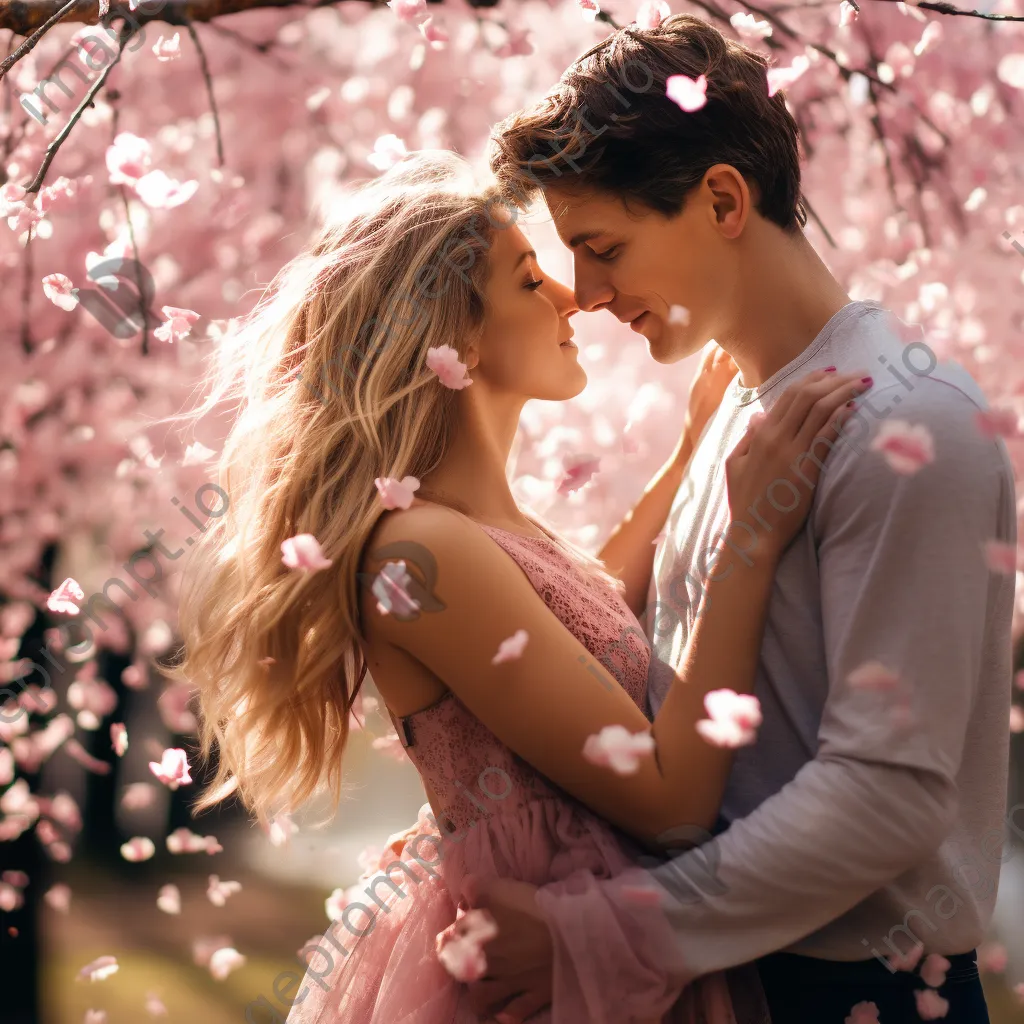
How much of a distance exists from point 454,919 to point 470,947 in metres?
0.17

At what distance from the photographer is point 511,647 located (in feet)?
5.65

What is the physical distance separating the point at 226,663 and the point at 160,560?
3.66 metres

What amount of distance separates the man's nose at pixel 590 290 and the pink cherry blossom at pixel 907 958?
4.23ft

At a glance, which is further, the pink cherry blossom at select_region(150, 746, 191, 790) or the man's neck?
the pink cherry blossom at select_region(150, 746, 191, 790)

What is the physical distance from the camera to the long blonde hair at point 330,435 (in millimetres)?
1937

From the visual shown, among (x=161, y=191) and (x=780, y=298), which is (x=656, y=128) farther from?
(x=161, y=191)

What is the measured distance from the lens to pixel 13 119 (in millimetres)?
4277

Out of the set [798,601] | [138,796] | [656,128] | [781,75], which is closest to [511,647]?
[798,601]

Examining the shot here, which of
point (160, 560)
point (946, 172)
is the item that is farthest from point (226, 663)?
point (946, 172)

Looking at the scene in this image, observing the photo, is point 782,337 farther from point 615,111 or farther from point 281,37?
point 281,37

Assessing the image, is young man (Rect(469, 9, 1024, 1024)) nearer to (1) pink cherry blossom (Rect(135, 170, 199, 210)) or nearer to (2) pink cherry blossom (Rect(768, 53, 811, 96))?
(2) pink cherry blossom (Rect(768, 53, 811, 96))

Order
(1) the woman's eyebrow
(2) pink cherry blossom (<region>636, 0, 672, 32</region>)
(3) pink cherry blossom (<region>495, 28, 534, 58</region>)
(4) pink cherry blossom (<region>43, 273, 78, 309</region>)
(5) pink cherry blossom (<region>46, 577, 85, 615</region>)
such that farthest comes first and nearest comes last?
(3) pink cherry blossom (<region>495, 28, 534, 58</region>) → (4) pink cherry blossom (<region>43, 273, 78, 309</region>) → (5) pink cherry blossom (<region>46, 577, 85, 615</region>) → (2) pink cherry blossom (<region>636, 0, 672, 32</region>) → (1) the woman's eyebrow

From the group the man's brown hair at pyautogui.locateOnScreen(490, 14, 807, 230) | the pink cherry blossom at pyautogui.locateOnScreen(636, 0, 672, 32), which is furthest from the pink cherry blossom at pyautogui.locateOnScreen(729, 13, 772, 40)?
the man's brown hair at pyautogui.locateOnScreen(490, 14, 807, 230)

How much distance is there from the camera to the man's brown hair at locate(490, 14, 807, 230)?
6.29 feet
